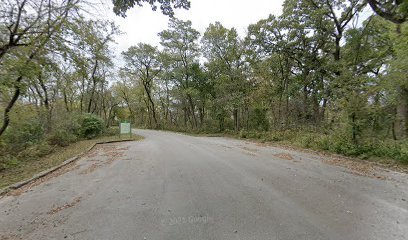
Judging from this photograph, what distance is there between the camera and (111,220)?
3.16 metres

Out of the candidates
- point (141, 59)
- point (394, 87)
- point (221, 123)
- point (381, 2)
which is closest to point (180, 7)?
point (381, 2)

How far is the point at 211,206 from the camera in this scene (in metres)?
3.54

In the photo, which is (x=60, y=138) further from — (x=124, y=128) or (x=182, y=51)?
(x=182, y=51)

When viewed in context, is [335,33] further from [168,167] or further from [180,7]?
[168,167]

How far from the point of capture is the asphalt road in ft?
9.18

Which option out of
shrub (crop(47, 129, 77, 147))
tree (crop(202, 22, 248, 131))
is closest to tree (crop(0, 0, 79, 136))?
shrub (crop(47, 129, 77, 147))

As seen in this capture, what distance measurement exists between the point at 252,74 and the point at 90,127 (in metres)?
15.5

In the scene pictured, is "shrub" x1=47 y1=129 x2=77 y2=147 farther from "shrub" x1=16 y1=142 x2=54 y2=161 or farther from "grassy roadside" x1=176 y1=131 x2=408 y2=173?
"grassy roadside" x1=176 y1=131 x2=408 y2=173

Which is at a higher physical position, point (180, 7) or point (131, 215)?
point (180, 7)

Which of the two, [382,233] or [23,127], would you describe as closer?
[382,233]

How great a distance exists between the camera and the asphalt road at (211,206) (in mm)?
→ 2797

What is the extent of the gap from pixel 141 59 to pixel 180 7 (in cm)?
2544

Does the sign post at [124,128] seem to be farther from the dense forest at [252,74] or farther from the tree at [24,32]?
the tree at [24,32]

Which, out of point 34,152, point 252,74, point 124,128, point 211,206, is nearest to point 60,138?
point 34,152
